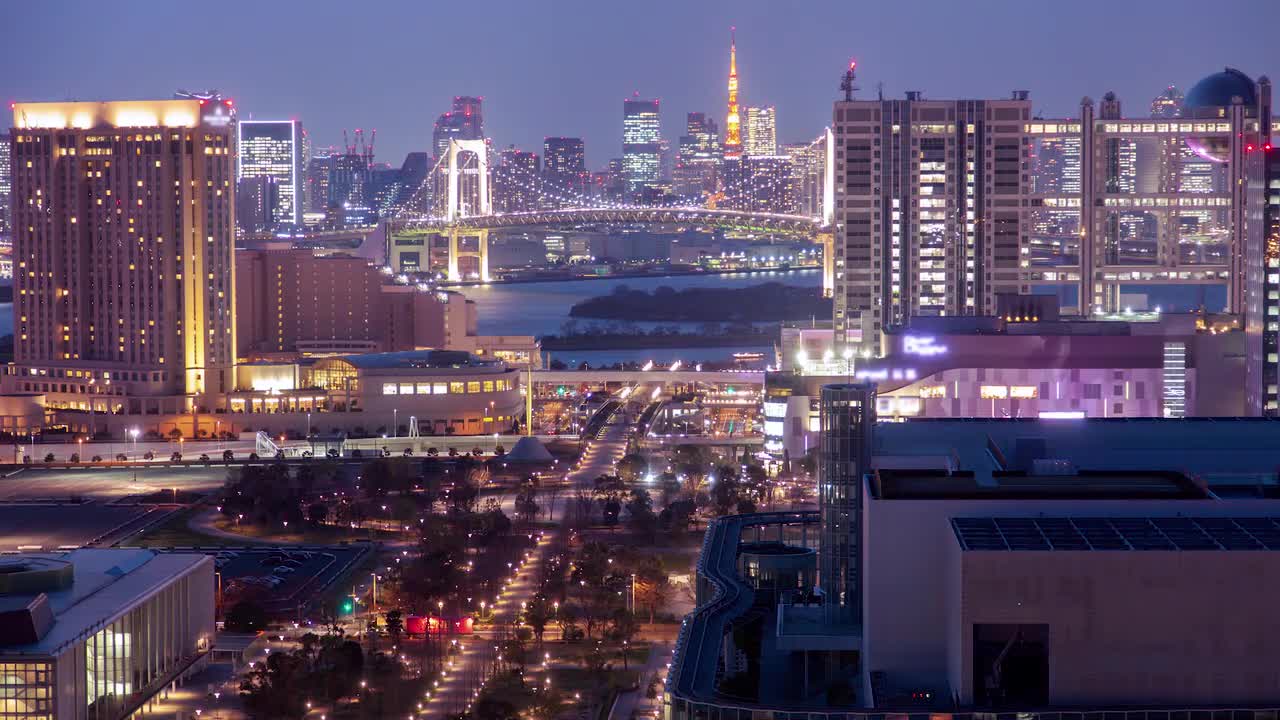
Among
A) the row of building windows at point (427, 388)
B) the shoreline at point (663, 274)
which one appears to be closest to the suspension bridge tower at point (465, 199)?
the shoreline at point (663, 274)

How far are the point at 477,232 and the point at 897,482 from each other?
2951 centimetres

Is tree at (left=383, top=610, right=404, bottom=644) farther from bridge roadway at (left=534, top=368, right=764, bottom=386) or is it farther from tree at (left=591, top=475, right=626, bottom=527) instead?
bridge roadway at (left=534, top=368, right=764, bottom=386)

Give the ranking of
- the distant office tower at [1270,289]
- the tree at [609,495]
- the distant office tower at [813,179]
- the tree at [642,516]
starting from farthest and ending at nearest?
the distant office tower at [813,179] < the tree at [609,495] < the tree at [642,516] < the distant office tower at [1270,289]

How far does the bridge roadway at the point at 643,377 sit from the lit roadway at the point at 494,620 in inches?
205

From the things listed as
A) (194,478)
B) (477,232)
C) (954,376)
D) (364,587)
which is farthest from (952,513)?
(477,232)

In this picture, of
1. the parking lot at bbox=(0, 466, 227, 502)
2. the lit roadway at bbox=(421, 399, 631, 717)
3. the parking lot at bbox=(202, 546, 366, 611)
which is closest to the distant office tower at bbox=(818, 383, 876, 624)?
the lit roadway at bbox=(421, 399, 631, 717)

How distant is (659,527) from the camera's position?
483 inches

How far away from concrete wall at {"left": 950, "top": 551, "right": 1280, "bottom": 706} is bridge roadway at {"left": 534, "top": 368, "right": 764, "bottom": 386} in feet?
50.3

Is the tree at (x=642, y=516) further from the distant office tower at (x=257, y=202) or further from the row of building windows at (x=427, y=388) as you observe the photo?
the distant office tower at (x=257, y=202)

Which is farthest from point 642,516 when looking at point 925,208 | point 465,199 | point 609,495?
point 465,199

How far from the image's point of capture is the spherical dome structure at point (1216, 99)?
69.4 ft

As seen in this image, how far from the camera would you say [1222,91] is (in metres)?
21.5

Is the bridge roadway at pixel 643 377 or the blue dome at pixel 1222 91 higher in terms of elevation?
the blue dome at pixel 1222 91

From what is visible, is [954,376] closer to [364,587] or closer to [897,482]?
[364,587]
